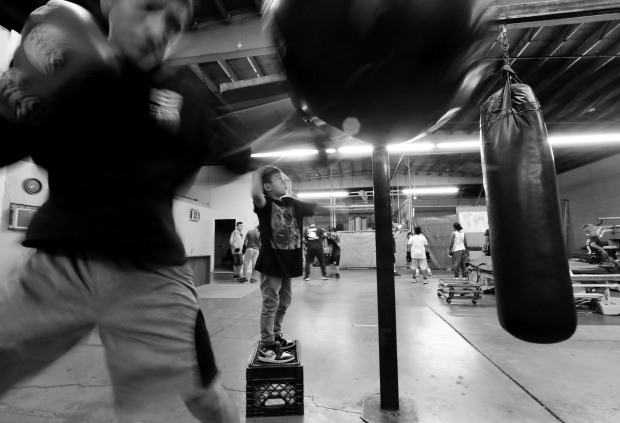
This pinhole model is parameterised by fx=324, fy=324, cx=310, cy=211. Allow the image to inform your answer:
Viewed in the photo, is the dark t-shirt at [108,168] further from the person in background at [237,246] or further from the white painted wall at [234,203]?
the white painted wall at [234,203]

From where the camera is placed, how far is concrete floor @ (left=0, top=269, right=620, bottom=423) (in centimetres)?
166

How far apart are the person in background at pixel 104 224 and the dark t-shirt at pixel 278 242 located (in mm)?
1449

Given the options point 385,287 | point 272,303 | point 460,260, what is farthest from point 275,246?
point 460,260

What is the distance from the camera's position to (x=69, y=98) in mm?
717

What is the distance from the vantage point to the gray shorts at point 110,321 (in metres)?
0.65

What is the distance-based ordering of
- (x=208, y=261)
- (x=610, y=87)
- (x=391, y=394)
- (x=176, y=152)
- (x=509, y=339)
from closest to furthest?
(x=176, y=152) < (x=391, y=394) < (x=509, y=339) < (x=610, y=87) < (x=208, y=261)

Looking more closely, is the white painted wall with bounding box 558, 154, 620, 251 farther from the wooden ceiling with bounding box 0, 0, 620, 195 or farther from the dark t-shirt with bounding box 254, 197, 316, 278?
the dark t-shirt with bounding box 254, 197, 316, 278

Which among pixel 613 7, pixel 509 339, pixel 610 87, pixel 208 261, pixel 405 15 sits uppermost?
pixel 610 87

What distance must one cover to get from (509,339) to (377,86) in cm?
299

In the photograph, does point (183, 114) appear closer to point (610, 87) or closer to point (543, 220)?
point (543, 220)

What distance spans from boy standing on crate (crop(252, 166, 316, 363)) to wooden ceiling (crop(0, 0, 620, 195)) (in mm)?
609

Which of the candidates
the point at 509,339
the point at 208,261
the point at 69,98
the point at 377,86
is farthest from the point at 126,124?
the point at 208,261

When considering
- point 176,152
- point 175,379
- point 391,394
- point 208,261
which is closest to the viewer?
point 175,379

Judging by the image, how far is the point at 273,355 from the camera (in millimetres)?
1879
